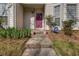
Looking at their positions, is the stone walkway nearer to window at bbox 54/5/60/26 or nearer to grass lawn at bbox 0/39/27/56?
grass lawn at bbox 0/39/27/56

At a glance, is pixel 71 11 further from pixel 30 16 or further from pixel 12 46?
pixel 12 46

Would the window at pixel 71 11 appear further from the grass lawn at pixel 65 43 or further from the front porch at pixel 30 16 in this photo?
the front porch at pixel 30 16

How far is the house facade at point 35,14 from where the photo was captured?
13.0 feet

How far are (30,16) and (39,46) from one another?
773 mm

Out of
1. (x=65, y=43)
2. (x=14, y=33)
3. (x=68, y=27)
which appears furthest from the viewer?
(x=65, y=43)

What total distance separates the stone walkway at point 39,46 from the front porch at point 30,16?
234 mm

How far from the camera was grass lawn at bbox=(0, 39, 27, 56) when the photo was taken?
3988mm

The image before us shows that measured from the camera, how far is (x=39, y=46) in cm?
438

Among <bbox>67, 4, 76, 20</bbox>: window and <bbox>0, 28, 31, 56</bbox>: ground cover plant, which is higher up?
<bbox>67, 4, 76, 20</bbox>: window

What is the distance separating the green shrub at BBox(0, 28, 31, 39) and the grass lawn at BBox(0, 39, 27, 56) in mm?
115

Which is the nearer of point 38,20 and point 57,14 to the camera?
point 38,20

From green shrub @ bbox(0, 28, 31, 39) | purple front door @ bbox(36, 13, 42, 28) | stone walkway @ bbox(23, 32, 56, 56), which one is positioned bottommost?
stone walkway @ bbox(23, 32, 56, 56)

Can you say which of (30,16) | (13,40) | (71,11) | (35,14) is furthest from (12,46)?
(71,11)

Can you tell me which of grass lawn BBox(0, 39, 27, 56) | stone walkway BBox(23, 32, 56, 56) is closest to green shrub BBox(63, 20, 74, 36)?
stone walkway BBox(23, 32, 56, 56)
